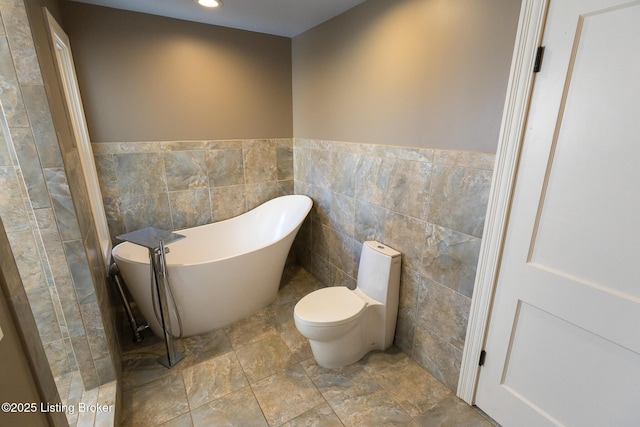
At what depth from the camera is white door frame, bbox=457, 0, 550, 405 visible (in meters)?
1.16

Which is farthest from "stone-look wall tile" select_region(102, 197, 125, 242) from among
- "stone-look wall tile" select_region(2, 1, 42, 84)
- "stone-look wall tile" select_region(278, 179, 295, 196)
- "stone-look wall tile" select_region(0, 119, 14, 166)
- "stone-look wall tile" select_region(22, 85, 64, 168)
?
"stone-look wall tile" select_region(278, 179, 295, 196)

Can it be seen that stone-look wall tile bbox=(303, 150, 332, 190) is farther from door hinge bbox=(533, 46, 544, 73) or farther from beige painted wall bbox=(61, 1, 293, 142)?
door hinge bbox=(533, 46, 544, 73)

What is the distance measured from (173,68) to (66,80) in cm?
71

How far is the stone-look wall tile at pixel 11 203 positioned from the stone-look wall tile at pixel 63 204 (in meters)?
0.19

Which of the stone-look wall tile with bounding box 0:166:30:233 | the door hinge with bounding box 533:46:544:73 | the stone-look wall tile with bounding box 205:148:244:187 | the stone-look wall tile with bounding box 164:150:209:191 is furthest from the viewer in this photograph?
the stone-look wall tile with bounding box 205:148:244:187

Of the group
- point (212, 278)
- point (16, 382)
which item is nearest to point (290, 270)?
point (212, 278)

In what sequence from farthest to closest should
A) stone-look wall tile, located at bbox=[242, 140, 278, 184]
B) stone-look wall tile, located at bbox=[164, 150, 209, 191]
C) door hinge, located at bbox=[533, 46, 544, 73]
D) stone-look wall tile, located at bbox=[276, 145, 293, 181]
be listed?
stone-look wall tile, located at bbox=[276, 145, 293, 181], stone-look wall tile, located at bbox=[242, 140, 278, 184], stone-look wall tile, located at bbox=[164, 150, 209, 191], door hinge, located at bbox=[533, 46, 544, 73]

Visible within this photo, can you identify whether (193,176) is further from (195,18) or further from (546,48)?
(546,48)

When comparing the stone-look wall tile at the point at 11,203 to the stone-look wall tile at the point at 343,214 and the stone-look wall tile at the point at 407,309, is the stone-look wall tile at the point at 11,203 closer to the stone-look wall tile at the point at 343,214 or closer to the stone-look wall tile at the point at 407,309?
the stone-look wall tile at the point at 343,214

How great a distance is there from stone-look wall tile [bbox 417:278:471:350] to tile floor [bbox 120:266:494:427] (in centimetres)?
34

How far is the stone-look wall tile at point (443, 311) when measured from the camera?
162cm

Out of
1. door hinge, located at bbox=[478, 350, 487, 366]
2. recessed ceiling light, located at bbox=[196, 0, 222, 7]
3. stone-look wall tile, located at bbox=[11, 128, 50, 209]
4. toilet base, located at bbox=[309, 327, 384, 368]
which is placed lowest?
toilet base, located at bbox=[309, 327, 384, 368]

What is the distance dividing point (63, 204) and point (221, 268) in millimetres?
977

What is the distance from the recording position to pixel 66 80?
2.03m
